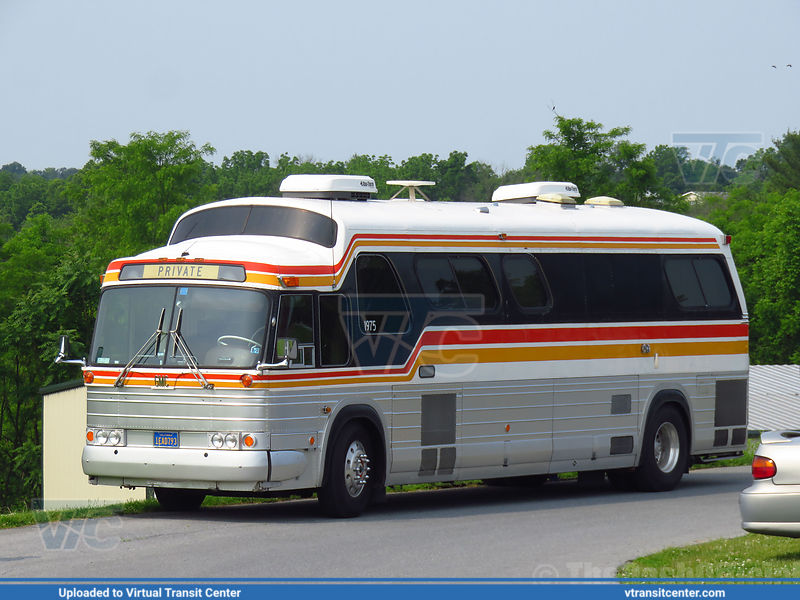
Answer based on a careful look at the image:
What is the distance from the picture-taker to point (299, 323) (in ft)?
41.4

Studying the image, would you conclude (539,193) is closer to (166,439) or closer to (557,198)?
(557,198)

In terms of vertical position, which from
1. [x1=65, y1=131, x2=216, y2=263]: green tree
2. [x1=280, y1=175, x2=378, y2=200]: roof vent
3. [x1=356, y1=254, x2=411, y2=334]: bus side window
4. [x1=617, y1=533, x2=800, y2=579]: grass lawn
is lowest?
[x1=617, y1=533, x2=800, y2=579]: grass lawn

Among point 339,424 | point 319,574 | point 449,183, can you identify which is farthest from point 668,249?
point 449,183

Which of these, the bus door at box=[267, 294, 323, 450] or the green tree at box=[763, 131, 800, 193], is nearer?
the bus door at box=[267, 294, 323, 450]

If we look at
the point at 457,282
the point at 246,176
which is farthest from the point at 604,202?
the point at 246,176

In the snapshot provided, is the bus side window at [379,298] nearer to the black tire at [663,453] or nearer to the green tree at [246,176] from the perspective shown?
the black tire at [663,453]

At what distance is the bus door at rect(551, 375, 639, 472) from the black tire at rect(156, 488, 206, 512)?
4604 mm

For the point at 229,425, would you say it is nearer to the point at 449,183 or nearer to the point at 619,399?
the point at 619,399

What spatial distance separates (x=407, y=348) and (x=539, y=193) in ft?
14.0

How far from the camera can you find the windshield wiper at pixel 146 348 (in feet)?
41.8

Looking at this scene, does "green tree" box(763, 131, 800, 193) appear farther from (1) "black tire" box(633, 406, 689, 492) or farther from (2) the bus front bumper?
(2) the bus front bumper

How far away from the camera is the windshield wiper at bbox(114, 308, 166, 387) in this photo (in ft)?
41.8

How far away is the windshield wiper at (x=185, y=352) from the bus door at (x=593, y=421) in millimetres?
5022

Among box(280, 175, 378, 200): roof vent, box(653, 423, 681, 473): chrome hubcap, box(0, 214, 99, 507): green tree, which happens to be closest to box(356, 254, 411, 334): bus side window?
box(280, 175, 378, 200): roof vent
